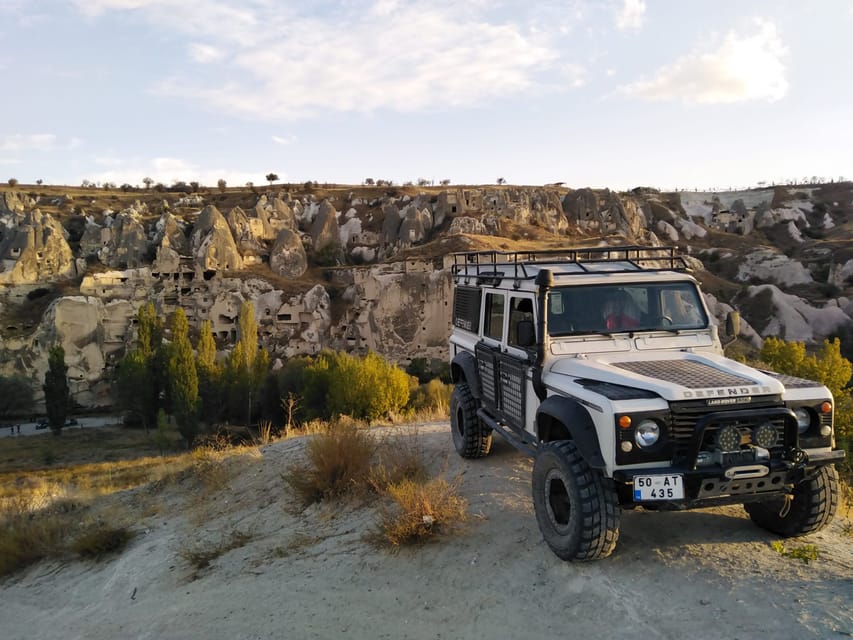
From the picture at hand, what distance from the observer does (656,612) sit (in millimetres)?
3689

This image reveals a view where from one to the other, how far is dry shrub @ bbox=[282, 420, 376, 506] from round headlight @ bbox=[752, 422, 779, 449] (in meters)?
4.57

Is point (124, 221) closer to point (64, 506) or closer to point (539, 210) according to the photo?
point (539, 210)

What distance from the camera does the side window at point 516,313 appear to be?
17.5ft

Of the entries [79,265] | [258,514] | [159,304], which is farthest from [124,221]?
[258,514]

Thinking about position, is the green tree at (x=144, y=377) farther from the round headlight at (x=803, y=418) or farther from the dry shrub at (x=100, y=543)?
the round headlight at (x=803, y=418)

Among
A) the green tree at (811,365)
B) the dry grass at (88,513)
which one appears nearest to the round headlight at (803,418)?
the dry grass at (88,513)

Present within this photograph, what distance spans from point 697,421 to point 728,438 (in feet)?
0.75

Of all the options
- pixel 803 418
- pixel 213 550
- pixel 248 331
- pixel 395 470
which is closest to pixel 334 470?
pixel 395 470

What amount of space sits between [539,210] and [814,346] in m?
26.2

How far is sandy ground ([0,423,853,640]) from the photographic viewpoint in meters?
3.70

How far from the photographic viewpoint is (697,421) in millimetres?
3807

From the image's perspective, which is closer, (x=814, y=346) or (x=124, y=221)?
(x=814, y=346)

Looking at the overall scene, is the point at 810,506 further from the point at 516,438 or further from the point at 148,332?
the point at 148,332

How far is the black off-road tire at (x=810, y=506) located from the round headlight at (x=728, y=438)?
0.99 metres
